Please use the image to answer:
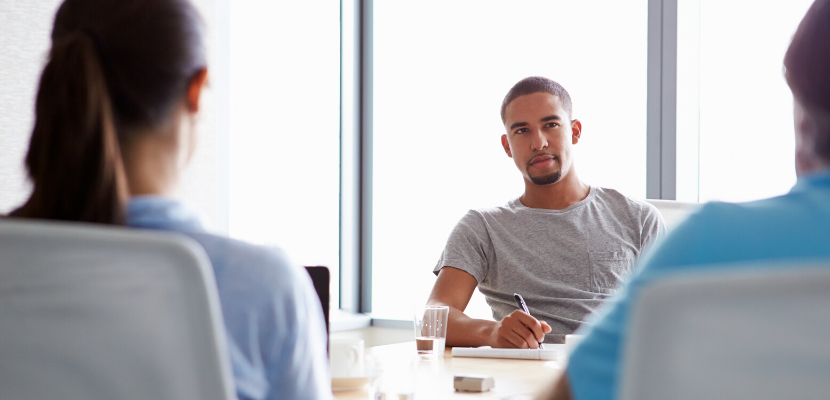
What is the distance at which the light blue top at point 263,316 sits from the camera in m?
0.78

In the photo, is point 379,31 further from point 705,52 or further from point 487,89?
point 705,52

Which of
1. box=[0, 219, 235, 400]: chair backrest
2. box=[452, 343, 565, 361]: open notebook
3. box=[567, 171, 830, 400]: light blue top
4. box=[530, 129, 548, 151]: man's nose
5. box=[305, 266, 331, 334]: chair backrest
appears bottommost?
box=[452, 343, 565, 361]: open notebook

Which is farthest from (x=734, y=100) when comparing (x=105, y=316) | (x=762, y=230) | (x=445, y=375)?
(x=105, y=316)

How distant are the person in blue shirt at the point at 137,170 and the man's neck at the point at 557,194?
1780 mm

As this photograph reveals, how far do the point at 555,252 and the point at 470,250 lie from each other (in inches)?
11.0

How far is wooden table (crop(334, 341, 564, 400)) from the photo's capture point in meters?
1.21

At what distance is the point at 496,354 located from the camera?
1729 mm

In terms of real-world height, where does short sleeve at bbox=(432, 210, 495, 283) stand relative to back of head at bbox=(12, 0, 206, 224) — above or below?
below

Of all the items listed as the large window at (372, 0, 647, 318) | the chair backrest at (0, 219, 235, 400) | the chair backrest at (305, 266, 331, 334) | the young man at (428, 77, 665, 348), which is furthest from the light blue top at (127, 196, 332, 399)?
the large window at (372, 0, 647, 318)

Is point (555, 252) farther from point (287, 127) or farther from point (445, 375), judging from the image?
point (287, 127)

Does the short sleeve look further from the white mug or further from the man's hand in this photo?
the white mug

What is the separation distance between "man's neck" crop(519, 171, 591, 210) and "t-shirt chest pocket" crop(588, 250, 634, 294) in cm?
25

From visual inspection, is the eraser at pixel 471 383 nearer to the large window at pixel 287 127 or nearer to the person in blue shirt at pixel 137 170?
the person in blue shirt at pixel 137 170

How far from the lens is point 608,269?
234 centimetres
